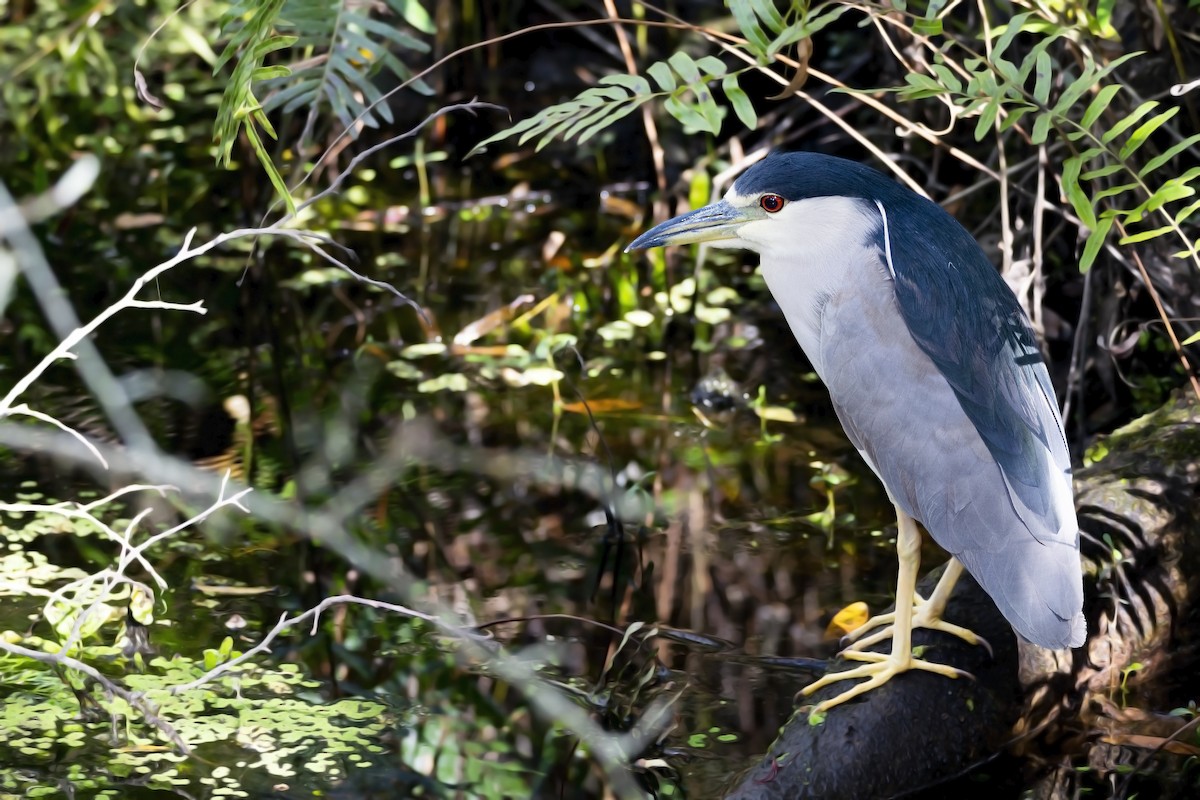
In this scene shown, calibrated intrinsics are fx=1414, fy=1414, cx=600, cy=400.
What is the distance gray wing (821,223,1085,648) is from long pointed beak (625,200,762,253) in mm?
269

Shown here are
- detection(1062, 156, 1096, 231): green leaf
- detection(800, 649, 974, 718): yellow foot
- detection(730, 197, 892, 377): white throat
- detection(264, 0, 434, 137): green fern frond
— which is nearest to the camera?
detection(1062, 156, 1096, 231): green leaf

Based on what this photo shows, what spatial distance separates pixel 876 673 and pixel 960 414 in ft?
1.75

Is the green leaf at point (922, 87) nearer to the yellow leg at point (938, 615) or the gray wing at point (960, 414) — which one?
the gray wing at point (960, 414)

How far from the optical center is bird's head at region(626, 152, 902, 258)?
9.32ft

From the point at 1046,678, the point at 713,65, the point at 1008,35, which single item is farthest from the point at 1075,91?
the point at 1046,678

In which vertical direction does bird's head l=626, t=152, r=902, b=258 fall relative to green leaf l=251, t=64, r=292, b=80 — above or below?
below

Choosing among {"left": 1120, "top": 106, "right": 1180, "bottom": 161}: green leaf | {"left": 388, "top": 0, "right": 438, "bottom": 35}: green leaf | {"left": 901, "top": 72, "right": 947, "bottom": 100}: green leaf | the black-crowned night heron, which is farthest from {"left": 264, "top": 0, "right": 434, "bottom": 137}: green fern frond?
{"left": 1120, "top": 106, "right": 1180, "bottom": 161}: green leaf

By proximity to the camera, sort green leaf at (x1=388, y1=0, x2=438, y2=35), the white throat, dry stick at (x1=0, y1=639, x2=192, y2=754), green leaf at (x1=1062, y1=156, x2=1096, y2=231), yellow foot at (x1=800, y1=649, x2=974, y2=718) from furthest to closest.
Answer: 1. green leaf at (x1=388, y1=0, x2=438, y2=35)
2. the white throat
3. yellow foot at (x1=800, y1=649, x2=974, y2=718)
4. green leaf at (x1=1062, y1=156, x2=1096, y2=231)
5. dry stick at (x1=0, y1=639, x2=192, y2=754)

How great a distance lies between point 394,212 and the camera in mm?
5742

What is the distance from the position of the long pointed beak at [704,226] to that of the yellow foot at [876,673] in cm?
90

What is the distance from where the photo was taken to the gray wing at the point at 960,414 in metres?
2.62

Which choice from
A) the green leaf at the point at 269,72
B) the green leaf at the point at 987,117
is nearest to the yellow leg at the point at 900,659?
the green leaf at the point at 987,117

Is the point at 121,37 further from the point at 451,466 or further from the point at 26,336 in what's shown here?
the point at 451,466

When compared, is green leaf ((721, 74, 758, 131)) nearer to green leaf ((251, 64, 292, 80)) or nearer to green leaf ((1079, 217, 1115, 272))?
green leaf ((1079, 217, 1115, 272))
